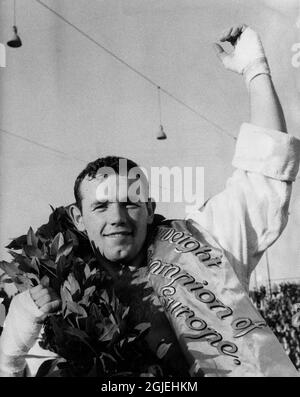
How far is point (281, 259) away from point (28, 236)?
64 cm

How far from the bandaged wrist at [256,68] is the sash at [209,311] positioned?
0.38 meters

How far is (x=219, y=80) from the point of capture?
5.47ft

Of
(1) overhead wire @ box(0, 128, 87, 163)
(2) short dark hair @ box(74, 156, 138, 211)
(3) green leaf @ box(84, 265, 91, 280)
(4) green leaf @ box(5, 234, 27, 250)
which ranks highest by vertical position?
(1) overhead wire @ box(0, 128, 87, 163)

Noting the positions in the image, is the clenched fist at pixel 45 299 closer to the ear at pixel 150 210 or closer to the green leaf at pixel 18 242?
the green leaf at pixel 18 242

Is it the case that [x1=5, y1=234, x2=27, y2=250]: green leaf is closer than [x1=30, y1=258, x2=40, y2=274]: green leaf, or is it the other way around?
[x1=30, y1=258, x2=40, y2=274]: green leaf

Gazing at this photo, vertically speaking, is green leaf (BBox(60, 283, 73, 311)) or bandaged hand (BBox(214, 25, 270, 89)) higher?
bandaged hand (BBox(214, 25, 270, 89))

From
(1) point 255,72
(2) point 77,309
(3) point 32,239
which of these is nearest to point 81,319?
(2) point 77,309

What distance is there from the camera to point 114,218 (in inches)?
57.5

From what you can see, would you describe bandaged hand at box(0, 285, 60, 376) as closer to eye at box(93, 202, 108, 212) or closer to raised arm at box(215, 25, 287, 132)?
eye at box(93, 202, 108, 212)

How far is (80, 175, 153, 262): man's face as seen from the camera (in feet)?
4.79

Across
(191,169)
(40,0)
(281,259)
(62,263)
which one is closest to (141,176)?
(191,169)

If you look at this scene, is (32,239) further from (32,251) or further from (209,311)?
(209,311)

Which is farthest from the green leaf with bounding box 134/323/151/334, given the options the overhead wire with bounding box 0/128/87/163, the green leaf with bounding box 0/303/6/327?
the overhead wire with bounding box 0/128/87/163

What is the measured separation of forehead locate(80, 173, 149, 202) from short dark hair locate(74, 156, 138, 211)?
0.01 meters
